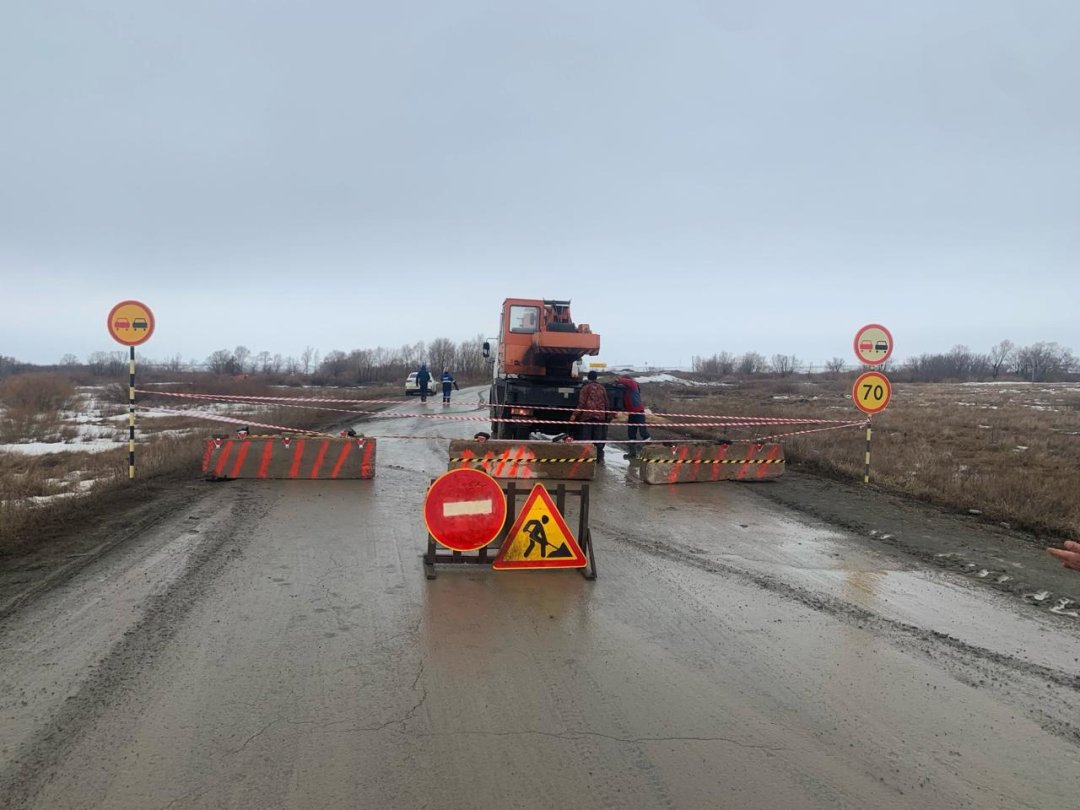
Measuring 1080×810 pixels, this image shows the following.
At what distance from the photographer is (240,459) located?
455 inches

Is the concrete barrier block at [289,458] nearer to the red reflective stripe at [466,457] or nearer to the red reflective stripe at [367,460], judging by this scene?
the red reflective stripe at [367,460]

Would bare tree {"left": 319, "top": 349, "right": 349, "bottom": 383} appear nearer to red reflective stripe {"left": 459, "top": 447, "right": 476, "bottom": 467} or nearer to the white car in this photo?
the white car

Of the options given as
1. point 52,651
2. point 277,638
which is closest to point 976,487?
point 277,638

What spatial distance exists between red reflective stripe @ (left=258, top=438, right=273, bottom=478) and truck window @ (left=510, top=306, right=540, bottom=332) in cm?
768

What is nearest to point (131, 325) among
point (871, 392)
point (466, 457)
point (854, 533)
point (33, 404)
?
point (466, 457)

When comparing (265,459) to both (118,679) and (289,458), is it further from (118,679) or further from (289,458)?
(118,679)

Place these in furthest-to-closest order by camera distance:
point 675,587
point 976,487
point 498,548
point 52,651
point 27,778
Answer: point 976,487, point 498,548, point 675,587, point 52,651, point 27,778

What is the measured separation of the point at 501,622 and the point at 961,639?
11.5 feet

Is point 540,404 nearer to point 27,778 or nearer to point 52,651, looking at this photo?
point 52,651

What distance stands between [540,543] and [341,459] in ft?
19.6

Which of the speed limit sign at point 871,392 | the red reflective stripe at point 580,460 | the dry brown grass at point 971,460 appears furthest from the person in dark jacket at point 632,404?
the speed limit sign at point 871,392

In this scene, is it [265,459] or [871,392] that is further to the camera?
[871,392]

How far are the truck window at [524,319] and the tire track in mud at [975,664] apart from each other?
11.8 meters

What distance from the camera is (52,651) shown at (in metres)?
4.65
